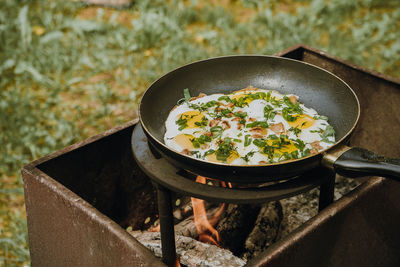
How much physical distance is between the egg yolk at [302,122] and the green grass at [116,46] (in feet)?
7.35

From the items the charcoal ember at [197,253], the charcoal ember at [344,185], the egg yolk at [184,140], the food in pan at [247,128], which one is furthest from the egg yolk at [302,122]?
the charcoal ember at [344,185]

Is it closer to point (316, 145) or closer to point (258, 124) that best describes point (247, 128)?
point (258, 124)

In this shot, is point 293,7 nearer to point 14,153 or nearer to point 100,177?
point 14,153

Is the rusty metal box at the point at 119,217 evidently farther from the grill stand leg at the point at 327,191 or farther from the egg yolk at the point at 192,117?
the egg yolk at the point at 192,117

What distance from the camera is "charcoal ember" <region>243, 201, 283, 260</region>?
2258mm

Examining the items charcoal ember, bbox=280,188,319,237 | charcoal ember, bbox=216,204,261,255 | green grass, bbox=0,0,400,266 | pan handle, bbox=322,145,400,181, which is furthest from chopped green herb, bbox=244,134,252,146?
green grass, bbox=0,0,400,266

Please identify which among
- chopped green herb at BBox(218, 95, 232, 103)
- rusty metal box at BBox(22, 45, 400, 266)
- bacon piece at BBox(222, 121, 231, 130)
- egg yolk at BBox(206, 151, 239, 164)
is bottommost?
rusty metal box at BBox(22, 45, 400, 266)

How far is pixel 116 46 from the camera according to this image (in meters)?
4.90

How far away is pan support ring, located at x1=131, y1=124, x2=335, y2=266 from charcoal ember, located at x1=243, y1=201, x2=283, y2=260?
0.62 m

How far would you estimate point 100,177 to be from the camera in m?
2.19

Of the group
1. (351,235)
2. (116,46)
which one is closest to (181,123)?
(351,235)

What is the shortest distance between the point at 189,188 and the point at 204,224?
2.69ft

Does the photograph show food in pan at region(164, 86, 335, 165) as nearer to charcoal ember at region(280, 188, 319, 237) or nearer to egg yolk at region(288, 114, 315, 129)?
egg yolk at region(288, 114, 315, 129)

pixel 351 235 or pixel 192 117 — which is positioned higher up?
pixel 192 117
